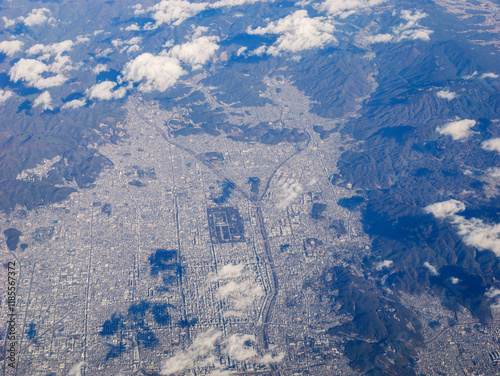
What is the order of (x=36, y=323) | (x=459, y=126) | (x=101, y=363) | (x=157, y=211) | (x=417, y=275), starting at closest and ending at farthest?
(x=101, y=363), (x=36, y=323), (x=417, y=275), (x=157, y=211), (x=459, y=126)

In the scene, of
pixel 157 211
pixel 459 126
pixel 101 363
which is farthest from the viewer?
pixel 459 126

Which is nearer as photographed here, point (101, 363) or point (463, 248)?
point (101, 363)

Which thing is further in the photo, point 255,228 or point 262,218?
point 262,218

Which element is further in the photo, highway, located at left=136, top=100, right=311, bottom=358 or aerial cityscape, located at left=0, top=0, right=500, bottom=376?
highway, located at left=136, top=100, right=311, bottom=358

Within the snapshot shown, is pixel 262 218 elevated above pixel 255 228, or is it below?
below

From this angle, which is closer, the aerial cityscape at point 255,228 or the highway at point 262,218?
the aerial cityscape at point 255,228

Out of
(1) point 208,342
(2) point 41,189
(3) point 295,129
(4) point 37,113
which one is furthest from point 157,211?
(4) point 37,113

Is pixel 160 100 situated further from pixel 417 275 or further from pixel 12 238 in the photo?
pixel 417 275

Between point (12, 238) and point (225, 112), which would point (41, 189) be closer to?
point (12, 238)
